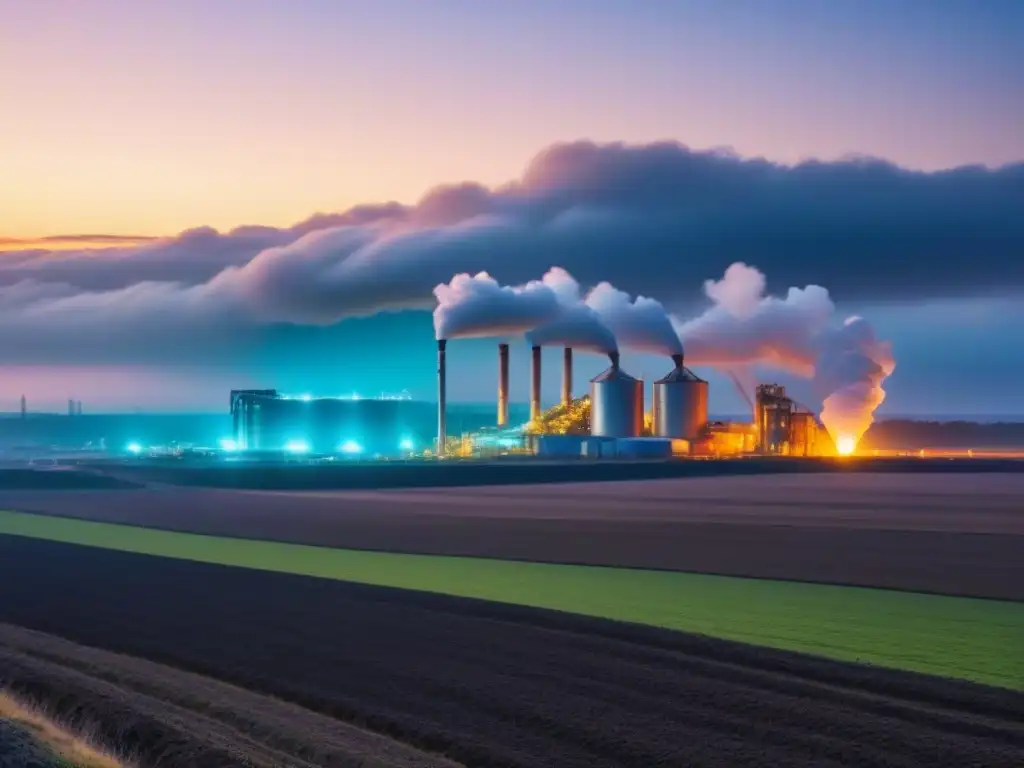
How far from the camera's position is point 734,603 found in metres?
25.9

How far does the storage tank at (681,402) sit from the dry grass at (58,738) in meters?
91.5

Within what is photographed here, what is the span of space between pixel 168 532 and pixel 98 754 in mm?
32971

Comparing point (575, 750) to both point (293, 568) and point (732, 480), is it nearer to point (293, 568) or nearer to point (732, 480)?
point (293, 568)

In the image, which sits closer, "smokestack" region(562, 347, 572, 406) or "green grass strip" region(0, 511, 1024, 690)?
"green grass strip" region(0, 511, 1024, 690)

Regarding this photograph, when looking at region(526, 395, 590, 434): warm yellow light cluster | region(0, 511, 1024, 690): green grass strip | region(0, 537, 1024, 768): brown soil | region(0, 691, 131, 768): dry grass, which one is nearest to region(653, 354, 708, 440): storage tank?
region(526, 395, 590, 434): warm yellow light cluster

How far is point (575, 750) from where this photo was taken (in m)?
14.1

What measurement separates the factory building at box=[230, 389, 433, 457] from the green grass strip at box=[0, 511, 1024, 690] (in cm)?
8085

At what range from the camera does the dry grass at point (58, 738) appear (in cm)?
1334

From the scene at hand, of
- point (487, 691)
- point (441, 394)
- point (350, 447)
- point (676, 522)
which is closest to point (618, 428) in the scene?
point (441, 394)

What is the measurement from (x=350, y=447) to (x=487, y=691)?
10801 centimetres

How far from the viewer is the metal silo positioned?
104938 mm

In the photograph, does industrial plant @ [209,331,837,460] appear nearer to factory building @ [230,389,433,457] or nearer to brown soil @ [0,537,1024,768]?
factory building @ [230,389,433,457]

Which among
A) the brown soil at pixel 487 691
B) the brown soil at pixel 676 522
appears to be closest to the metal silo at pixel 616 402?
the brown soil at pixel 676 522

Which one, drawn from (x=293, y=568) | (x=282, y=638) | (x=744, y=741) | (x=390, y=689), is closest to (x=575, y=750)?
(x=744, y=741)
